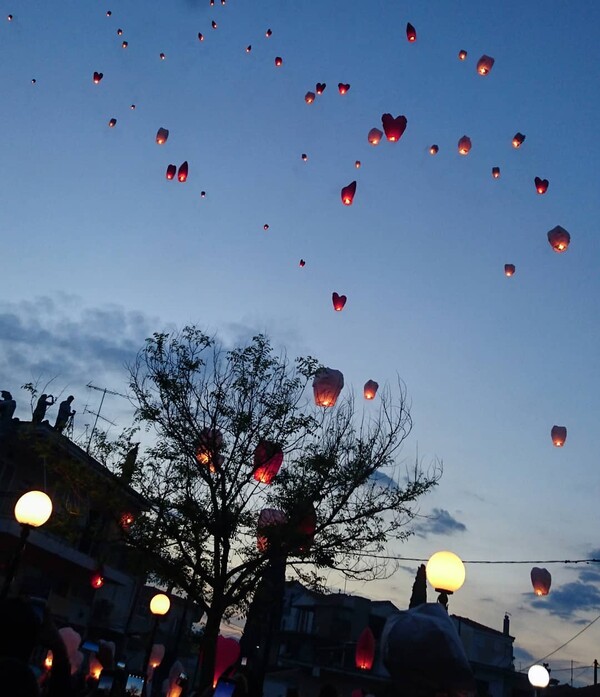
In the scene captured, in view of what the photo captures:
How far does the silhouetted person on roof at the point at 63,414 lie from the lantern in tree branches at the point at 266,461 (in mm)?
8147

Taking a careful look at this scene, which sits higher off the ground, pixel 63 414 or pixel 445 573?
pixel 63 414

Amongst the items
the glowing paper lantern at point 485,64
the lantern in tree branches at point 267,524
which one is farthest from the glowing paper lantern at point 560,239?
the lantern in tree branches at point 267,524


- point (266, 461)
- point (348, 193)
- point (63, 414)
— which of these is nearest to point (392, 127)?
point (348, 193)

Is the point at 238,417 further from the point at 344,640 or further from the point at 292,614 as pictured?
the point at 292,614

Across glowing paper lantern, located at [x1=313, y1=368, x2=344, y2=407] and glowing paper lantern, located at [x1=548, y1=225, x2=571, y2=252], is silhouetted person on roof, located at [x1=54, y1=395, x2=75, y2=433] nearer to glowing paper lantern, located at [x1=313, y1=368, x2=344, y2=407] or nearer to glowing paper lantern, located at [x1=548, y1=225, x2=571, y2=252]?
glowing paper lantern, located at [x1=313, y1=368, x2=344, y2=407]

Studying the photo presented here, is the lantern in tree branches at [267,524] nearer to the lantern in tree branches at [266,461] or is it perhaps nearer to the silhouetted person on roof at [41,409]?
the lantern in tree branches at [266,461]

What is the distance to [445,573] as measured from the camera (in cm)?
610

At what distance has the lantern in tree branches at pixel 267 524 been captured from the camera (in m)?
14.1

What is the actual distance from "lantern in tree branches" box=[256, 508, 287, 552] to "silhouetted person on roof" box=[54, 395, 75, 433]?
862cm

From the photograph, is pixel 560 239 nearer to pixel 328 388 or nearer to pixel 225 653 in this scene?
pixel 328 388

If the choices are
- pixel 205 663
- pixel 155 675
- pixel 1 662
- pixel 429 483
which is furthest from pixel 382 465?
pixel 1 662

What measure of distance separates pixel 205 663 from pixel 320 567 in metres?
3.12

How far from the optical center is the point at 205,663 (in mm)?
13055

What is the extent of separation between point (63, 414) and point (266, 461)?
9556 millimetres
